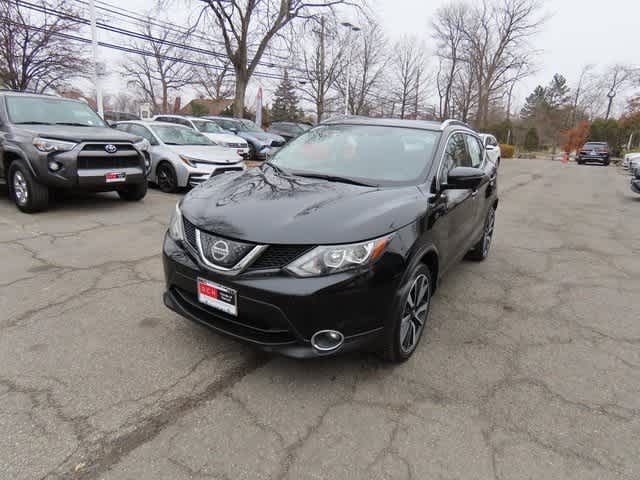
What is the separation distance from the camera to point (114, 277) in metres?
4.04

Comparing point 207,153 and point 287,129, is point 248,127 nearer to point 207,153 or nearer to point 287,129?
point 287,129

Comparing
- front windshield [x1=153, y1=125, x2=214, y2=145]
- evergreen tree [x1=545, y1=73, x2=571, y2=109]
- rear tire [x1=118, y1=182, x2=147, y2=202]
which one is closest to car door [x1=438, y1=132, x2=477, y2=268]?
rear tire [x1=118, y1=182, x2=147, y2=202]

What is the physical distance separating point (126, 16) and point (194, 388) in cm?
2443

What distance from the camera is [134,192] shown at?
7402 mm

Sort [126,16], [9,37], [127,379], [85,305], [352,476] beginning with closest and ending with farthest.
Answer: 1. [352,476]
2. [127,379]
3. [85,305]
4. [9,37]
5. [126,16]

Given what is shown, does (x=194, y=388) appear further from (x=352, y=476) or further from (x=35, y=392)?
(x=352, y=476)

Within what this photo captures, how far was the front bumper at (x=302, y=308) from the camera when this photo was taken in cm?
220

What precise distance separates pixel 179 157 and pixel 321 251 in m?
7.01

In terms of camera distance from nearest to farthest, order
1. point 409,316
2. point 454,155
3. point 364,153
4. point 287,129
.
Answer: point 409,316 → point 364,153 → point 454,155 → point 287,129

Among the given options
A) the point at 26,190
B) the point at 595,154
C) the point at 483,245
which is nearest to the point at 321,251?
the point at 483,245

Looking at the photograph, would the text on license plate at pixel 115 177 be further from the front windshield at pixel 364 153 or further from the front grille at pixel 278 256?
the front grille at pixel 278 256

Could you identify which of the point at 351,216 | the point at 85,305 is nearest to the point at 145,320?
the point at 85,305

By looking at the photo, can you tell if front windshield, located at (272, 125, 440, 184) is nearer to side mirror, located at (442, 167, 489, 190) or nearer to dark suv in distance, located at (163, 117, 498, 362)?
dark suv in distance, located at (163, 117, 498, 362)

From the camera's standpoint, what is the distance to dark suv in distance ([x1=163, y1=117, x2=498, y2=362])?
2.24 m
